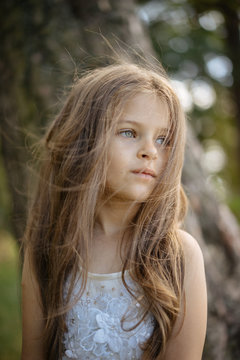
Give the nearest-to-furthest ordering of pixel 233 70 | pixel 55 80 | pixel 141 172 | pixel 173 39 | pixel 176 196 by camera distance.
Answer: pixel 141 172, pixel 176 196, pixel 55 80, pixel 173 39, pixel 233 70

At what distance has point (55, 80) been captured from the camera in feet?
9.15

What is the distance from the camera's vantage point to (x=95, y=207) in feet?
6.22

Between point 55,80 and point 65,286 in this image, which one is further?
point 55,80

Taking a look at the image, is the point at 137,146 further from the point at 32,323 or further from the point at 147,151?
the point at 32,323

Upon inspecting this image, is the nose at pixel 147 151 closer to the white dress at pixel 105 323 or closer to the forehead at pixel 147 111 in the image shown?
the forehead at pixel 147 111

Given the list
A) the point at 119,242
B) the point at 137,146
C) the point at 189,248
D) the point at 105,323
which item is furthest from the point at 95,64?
the point at 105,323

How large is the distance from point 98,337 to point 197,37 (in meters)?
5.03

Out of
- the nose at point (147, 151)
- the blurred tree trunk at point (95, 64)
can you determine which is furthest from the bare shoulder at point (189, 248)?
the blurred tree trunk at point (95, 64)

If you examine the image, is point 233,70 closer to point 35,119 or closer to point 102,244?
point 35,119

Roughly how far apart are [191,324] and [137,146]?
0.95 meters

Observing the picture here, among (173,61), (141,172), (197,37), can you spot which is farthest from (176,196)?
(197,37)

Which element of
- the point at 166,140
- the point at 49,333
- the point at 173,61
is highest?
the point at 173,61

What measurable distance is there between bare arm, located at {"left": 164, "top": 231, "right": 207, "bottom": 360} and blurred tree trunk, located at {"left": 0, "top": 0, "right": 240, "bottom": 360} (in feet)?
2.77

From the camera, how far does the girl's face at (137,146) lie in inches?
64.5
